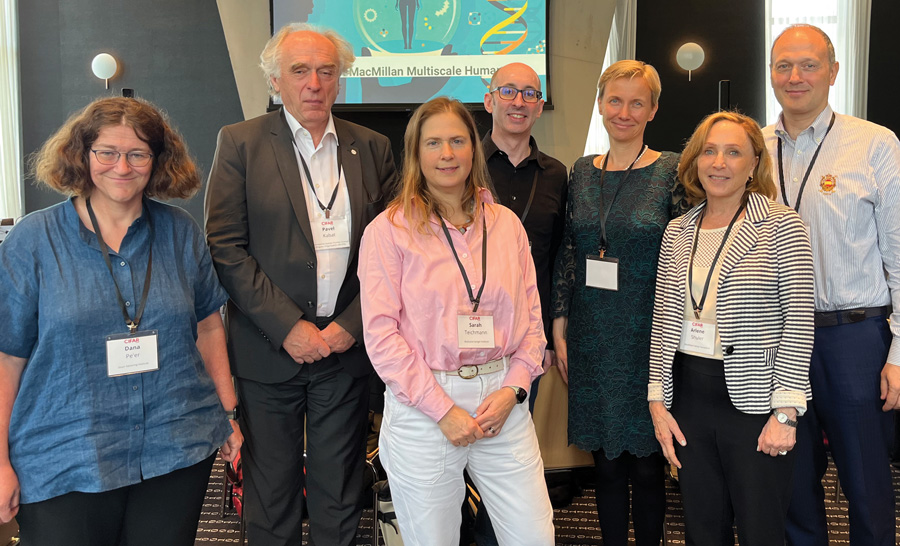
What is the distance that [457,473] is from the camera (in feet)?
5.90

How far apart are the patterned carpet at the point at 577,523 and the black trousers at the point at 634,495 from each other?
2.17ft

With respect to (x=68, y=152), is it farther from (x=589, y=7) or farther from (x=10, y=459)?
(x=589, y=7)

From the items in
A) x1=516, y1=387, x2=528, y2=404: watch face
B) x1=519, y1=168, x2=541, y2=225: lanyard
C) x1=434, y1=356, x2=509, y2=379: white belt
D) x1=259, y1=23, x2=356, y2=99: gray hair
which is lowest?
x1=516, y1=387, x2=528, y2=404: watch face

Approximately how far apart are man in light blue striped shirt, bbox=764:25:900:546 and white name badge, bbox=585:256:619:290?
0.67 meters

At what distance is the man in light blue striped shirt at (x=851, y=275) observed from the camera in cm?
210

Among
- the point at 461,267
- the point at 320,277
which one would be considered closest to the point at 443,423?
the point at 461,267

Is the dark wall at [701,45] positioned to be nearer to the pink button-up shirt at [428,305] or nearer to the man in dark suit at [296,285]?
the man in dark suit at [296,285]

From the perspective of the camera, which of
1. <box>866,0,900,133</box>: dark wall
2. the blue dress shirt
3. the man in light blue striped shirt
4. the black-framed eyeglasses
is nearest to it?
A: the blue dress shirt

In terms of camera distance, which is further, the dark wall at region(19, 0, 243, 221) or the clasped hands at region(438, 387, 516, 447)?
the dark wall at region(19, 0, 243, 221)

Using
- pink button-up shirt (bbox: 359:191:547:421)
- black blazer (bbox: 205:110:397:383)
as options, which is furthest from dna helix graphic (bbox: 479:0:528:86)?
pink button-up shirt (bbox: 359:191:547:421)

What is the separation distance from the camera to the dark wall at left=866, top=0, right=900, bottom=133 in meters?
6.53

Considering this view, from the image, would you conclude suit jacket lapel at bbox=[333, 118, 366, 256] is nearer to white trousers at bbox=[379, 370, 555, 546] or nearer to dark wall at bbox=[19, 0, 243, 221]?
white trousers at bbox=[379, 370, 555, 546]

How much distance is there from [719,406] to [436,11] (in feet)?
14.1

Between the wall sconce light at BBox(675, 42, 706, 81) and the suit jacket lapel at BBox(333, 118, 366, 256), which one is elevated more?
the wall sconce light at BBox(675, 42, 706, 81)
